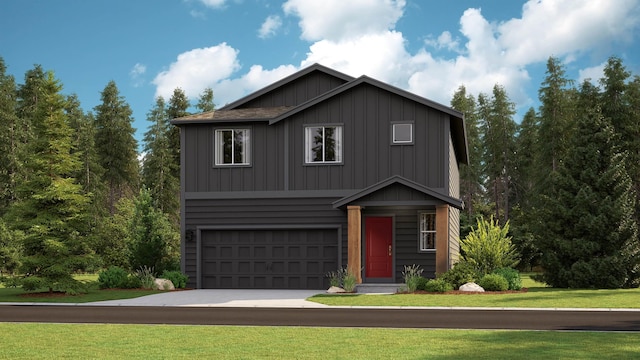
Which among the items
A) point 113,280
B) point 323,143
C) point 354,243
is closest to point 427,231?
point 354,243

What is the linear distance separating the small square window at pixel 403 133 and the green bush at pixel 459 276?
5426 millimetres

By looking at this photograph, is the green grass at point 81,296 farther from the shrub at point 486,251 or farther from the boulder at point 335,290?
the shrub at point 486,251

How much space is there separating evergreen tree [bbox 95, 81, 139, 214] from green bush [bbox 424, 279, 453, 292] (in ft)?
180

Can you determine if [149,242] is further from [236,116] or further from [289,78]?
[289,78]

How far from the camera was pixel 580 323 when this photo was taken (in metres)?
15.5

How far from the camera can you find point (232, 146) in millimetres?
29797

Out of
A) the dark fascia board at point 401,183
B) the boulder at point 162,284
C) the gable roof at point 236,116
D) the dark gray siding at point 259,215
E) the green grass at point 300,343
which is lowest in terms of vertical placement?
the boulder at point 162,284

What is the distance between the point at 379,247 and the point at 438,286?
4532 mm

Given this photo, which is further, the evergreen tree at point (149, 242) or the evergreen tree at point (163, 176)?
the evergreen tree at point (163, 176)

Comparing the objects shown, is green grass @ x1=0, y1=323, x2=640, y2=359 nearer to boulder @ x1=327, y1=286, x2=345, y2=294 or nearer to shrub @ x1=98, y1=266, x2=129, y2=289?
boulder @ x1=327, y1=286, x2=345, y2=294

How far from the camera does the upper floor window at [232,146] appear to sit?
2966 cm

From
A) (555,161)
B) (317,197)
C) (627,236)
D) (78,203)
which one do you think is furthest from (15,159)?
(627,236)

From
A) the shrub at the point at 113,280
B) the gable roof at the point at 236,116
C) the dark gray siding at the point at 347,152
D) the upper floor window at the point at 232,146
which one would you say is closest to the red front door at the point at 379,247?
the dark gray siding at the point at 347,152

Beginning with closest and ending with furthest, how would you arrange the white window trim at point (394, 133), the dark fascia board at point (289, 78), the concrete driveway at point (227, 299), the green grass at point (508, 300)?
the green grass at point (508, 300)
the concrete driveway at point (227, 299)
the white window trim at point (394, 133)
the dark fascia board at point (289, 78)
